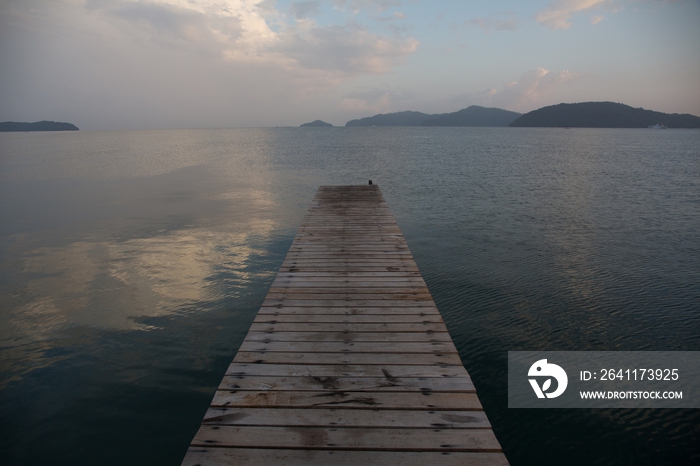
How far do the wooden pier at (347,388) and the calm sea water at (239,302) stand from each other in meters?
2.07

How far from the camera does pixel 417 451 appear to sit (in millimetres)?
2898

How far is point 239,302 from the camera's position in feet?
29.3

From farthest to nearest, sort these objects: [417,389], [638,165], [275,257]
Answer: [638,165] → [275,257] → [417,389]

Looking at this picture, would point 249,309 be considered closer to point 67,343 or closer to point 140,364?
point 140,364

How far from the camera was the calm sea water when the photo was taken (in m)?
5.25

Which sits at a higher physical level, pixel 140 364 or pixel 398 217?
pixel 398 217

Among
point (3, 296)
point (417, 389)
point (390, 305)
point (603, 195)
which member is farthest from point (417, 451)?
point (603, 195)

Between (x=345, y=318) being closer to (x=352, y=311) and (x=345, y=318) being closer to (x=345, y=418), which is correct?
(x=352, y=311)

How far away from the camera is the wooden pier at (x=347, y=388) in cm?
290

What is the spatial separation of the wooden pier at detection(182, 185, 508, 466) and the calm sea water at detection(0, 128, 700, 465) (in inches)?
81.5

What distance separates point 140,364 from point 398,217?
41.5 feet

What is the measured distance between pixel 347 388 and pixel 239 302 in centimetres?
591

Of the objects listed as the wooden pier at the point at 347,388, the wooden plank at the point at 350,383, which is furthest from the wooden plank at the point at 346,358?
the wooden plank at the point at 350,383

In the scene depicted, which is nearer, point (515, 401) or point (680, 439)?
point (680, 439)
